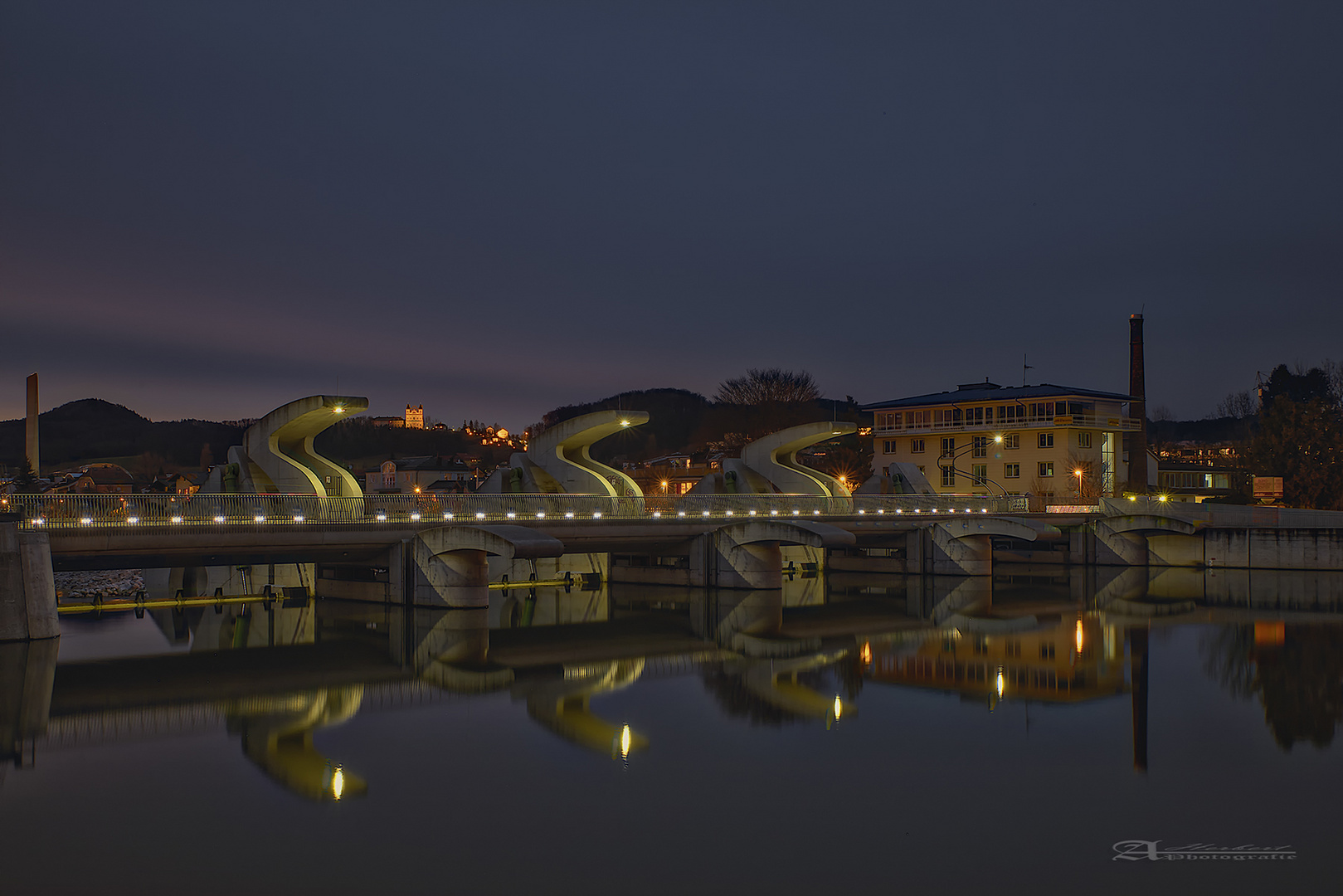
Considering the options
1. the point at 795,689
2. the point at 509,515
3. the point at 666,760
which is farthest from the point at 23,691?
the point at 509,515

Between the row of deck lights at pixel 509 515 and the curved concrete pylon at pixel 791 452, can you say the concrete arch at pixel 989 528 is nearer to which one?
the row of deck lights at pixel 509 515

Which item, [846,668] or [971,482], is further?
[971,482]

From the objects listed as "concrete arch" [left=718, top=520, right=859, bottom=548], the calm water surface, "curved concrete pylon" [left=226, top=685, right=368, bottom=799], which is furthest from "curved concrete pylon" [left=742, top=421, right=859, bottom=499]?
"curved concrete pylon" [left=226, top=685, right=368, bottom=799]

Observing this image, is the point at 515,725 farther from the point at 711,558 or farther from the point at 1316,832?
the point at 711,558

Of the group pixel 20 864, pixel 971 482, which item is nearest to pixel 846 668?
pixel 20 864

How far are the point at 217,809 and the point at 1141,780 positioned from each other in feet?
47.8

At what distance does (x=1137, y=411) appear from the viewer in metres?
87.8

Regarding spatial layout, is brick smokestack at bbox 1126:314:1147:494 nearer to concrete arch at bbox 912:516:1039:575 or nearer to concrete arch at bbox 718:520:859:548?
concrete arch at bbox 912:516:1039:575

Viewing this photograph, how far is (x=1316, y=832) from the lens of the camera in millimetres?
15109

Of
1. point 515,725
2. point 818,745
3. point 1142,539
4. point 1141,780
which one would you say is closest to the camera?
point 1141,780

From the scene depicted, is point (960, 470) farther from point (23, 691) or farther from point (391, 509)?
point (23, 691)

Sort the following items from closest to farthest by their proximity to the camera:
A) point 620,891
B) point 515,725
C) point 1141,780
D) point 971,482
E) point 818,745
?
point 620,891
point 1141,780
point 818,745
point 515,725
point 971,482

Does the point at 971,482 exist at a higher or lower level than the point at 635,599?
higher

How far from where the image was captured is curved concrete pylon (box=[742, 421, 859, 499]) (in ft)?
186
